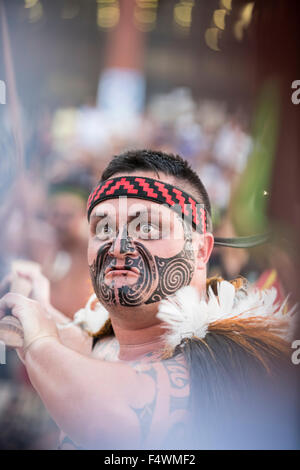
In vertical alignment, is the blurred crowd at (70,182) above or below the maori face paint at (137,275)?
above

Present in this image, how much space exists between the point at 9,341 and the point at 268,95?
54.5 inches

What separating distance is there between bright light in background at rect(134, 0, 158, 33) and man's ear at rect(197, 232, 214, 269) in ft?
2.83

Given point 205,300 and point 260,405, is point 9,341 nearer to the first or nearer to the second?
point 205,300

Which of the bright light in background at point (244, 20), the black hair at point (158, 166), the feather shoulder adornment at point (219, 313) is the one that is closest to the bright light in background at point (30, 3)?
the black hair at point (158, 166)

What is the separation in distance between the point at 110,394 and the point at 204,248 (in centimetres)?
61

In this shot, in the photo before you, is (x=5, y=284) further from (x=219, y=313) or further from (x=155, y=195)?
(x=219, y=313)

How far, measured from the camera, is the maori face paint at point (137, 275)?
155cm

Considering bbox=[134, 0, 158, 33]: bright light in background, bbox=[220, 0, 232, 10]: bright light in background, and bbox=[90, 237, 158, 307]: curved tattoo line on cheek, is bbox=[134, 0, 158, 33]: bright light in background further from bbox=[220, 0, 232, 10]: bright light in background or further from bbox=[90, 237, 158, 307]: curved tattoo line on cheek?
bbox=[90, 237, 158, 307]: curved tattoo line on cheek

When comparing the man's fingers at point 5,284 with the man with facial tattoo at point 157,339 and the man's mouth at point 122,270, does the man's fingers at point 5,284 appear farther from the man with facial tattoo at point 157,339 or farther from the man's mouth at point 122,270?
the man's mouth at point 122,270

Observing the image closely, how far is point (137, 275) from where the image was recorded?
5.08 ft

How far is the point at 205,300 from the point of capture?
1.64m

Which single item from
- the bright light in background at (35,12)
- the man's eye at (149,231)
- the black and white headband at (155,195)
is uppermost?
the bright light in background at (35,12)
